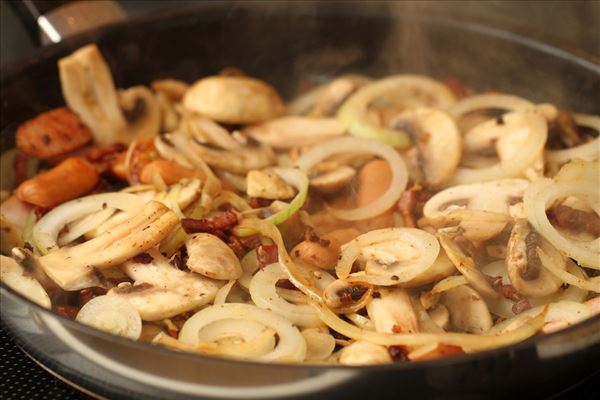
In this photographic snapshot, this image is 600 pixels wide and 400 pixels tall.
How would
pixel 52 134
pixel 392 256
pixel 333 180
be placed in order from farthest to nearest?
pixel 52 134, pixel 333 180, pixel 392 256

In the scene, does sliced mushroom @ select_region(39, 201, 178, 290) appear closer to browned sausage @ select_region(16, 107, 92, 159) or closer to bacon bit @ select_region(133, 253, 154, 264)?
bacon bit @ select_region(133, 253, 154, 264)

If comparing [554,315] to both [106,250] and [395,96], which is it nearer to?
[106,250]

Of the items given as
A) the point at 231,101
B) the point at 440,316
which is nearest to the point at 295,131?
the point at 231,101

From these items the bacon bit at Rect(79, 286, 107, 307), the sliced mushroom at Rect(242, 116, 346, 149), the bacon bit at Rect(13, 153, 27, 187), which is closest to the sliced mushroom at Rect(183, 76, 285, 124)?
the sliced mushroom at Rect(242, 116, 346, 149)

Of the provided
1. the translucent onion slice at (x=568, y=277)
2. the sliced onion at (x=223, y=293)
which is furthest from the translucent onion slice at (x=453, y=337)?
the sliced onion at (x=223, y=293)

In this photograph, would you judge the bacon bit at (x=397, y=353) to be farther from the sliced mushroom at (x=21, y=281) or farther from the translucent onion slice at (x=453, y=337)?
the sliced mushroom at (x=21, y=281)
